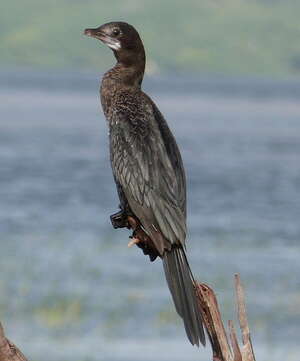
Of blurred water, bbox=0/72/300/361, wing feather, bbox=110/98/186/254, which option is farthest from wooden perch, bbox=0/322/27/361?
blurred water, bbox=0/72/300/361

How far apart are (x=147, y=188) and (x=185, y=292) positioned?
0.74 meters

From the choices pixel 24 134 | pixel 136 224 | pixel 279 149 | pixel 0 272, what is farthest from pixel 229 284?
pixel 24 134

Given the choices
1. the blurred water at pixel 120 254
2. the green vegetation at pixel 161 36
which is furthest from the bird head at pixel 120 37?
the green vegetation at pixel 161 36

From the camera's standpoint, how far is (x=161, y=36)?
527ft

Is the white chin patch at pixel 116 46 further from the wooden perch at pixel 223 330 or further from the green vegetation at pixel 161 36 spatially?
the green vegetation at pixel 161 36

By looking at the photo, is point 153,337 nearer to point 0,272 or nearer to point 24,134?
point 0,272

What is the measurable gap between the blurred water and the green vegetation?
110366 millimetres

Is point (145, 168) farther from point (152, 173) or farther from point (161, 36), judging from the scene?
point (161, 36)

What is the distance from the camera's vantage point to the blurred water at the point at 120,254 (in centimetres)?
1423

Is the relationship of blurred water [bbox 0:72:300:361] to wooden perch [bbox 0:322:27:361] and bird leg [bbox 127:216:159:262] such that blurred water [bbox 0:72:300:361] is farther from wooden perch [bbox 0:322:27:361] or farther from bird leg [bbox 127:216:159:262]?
wooden perch [bbox 0:322:27:361]

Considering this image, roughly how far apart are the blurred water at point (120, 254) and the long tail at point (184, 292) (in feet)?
22.0

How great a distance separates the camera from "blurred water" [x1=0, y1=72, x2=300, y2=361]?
560 inches

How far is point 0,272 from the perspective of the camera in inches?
675

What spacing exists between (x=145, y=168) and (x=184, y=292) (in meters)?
0.85
